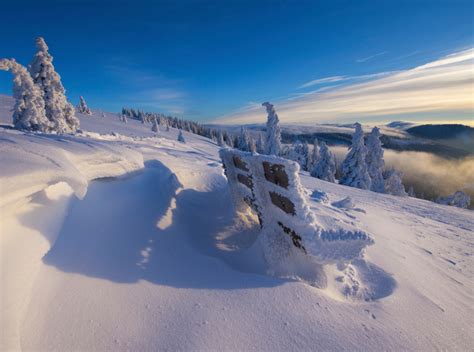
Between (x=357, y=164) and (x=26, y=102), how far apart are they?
39924 millimetres

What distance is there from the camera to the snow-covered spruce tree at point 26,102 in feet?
81.3

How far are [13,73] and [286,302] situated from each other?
33.7 metres

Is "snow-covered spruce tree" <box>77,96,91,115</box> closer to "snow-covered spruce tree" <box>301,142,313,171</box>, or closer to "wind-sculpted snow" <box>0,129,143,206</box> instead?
"snow-covered spruce tree" <box>301,142,313,171</box>

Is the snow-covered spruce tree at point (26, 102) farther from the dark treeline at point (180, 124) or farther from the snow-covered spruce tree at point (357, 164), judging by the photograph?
the dark treeline at point (180, 124)

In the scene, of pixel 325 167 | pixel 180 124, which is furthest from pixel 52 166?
pixel 180 124

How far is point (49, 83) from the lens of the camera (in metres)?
29.5

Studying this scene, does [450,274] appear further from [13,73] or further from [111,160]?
[13,73]

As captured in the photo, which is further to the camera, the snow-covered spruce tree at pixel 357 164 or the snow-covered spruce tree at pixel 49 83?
the snow-covered spruce tree at pixel 357 164

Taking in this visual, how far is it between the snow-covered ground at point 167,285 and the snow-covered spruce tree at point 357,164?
2567 centimetres

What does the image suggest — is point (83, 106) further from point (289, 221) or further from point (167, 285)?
point (289, 221)

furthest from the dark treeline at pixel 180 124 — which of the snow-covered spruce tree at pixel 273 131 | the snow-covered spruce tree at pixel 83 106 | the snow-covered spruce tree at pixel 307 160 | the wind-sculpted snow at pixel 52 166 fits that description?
the wind-sculpted snow at pixel 52 166

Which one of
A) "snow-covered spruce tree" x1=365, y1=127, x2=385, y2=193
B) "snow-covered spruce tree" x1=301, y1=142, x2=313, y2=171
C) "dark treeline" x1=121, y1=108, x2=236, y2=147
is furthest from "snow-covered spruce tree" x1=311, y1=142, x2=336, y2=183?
"dark treeline" x1=121, y1=108, x2=236, y2=147

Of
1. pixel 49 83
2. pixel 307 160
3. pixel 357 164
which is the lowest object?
pixel 307 160

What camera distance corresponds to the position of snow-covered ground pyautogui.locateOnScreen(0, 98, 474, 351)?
2.95m
